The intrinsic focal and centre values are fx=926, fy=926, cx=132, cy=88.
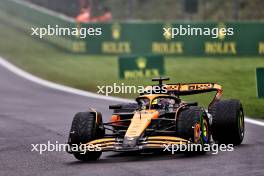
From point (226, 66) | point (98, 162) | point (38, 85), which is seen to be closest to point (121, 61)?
point (38, 85)

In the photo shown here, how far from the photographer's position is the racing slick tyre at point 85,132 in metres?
13.7

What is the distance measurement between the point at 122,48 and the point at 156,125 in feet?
81.2

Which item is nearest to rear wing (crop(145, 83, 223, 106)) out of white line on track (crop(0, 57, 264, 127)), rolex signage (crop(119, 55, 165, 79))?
white line on track (crop(0, 57, 264, 127))

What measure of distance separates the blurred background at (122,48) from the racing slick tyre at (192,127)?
9.83m

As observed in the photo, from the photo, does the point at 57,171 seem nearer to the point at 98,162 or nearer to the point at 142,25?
the point at 98,162

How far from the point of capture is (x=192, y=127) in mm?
13406

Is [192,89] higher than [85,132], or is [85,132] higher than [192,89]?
[192,89]

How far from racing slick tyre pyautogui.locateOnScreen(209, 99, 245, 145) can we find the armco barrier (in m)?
21.5
